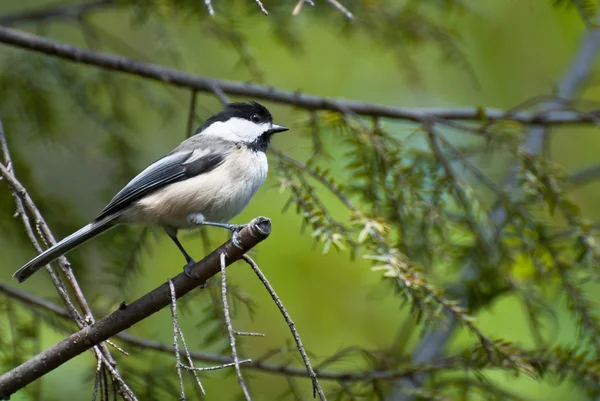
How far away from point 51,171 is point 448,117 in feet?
11.1

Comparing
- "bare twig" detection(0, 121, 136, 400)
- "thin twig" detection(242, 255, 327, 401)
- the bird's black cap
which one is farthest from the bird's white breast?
"thin twig" detection(242, 255, 327, 401)

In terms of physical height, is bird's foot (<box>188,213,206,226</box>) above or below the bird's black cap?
below

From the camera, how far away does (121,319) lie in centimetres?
164

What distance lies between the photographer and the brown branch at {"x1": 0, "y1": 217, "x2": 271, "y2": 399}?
1582mm

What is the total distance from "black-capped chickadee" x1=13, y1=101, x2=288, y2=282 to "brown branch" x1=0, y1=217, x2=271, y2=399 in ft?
1.97

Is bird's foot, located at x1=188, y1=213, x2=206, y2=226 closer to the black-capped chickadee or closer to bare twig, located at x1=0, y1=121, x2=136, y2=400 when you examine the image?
the black-capped chickadee

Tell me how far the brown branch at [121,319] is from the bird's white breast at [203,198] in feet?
2.42

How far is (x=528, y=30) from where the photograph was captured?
4.66 metres

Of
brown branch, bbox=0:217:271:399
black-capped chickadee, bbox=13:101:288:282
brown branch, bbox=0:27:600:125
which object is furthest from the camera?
brown branch, bbox=0:27:600:125

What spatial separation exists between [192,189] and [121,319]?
0.83 m

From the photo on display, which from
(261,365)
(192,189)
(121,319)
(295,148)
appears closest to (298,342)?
(121,319)

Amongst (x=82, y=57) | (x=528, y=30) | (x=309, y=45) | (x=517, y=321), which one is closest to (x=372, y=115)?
(x=82, y=57)

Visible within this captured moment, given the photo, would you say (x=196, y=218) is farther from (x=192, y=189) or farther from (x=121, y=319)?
(x=121, y=319)

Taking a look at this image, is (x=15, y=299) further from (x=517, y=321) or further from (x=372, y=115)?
(x=517, y=321)
